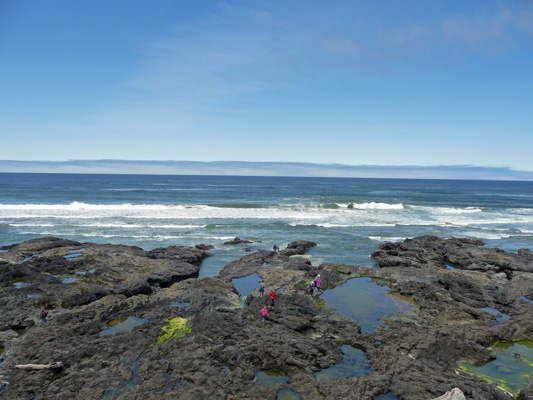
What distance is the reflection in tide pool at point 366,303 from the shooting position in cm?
1494

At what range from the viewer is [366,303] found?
16.7m

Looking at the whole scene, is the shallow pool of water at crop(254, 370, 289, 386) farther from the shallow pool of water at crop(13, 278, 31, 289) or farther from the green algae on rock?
the shallow pool of water at crop(13, 278, 31, 289)

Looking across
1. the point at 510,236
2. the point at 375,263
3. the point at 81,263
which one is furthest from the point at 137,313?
the point at 510,236

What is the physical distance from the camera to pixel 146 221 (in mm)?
40250

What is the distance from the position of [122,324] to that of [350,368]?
341 inches

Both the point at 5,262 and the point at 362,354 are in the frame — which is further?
the point at 5,262

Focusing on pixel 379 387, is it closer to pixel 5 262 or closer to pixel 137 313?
pixel 137 313

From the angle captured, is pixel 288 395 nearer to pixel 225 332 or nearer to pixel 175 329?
pixel 225 332

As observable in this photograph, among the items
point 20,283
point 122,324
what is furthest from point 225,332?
point 20,283

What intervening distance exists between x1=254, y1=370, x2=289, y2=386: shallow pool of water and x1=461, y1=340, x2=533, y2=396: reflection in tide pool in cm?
580

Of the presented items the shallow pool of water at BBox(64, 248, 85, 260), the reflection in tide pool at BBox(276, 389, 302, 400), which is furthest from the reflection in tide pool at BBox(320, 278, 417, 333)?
the shallow pool of water at BBox(64, 248, 85, 260)

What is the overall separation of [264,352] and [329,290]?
26.3ft

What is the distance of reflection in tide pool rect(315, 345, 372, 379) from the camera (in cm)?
1048

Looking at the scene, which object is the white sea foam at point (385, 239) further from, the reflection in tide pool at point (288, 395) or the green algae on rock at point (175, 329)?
the reflection in tide pool at point (288, 395)
